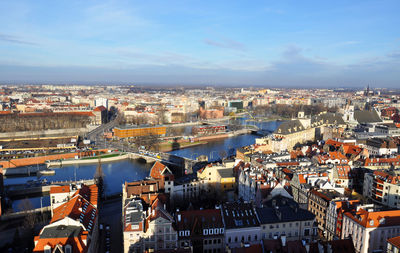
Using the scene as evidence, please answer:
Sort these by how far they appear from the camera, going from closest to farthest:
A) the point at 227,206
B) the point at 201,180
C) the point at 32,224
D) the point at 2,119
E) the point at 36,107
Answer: the point at 227,206 → the point at 32,224 → the point at 201,180 → the point at 2,119 → the point at 36,107

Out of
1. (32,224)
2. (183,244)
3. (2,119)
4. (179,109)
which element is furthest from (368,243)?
(179,109)

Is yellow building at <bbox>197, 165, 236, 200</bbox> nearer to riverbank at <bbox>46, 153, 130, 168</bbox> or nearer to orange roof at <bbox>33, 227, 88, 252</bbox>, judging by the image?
orange roof at <bbox>33, 227, 88, 252</bbox>

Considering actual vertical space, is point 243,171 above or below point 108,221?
above

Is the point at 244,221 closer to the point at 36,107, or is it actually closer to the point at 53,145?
the point at 53,145

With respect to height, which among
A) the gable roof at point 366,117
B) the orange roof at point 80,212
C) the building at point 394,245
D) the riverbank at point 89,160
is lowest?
the riverbank at point 89,160

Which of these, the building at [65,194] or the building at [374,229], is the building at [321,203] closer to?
the building at [374,229]

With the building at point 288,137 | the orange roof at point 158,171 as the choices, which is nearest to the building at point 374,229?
the orange roof at point 158,171

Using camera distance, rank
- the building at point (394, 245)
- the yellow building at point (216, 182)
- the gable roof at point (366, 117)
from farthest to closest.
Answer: the gable roof at point (366, 117)
the yellow building at point (216, 182)
the building at point (394, 245)

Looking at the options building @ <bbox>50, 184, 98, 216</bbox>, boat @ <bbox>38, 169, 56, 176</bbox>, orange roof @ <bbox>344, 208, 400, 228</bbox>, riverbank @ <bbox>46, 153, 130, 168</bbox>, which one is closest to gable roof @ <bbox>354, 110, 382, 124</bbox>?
riverbank @ <bbox>46, 153, 130, 168</bbox>
